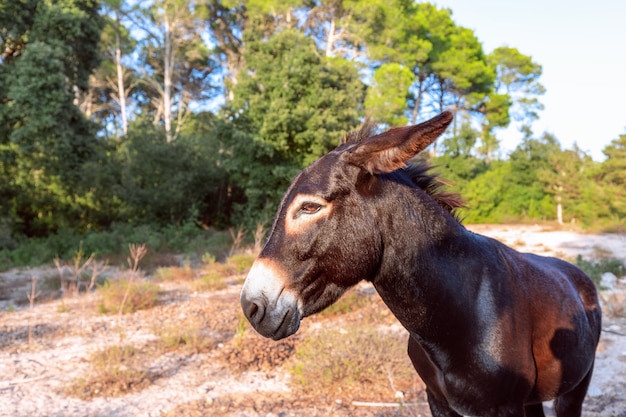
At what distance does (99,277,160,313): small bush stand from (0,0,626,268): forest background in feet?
17.1

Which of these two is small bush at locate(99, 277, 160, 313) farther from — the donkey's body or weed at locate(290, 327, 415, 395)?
the donkey's body

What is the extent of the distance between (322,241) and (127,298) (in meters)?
6.15

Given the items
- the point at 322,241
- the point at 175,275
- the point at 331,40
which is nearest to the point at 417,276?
the point at 322,241

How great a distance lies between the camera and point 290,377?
4.21 metres

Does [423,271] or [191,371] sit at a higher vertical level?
[423,271]

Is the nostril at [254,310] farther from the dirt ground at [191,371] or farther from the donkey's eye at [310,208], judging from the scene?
the dirt ground at [191,371]

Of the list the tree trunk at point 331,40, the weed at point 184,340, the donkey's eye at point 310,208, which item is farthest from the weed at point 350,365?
the tree trunk at point 331,40

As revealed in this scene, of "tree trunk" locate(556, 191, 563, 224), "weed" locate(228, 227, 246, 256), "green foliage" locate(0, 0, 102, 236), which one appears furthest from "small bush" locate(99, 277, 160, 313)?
"tree trunk" locate(556, 191, 563, 224)

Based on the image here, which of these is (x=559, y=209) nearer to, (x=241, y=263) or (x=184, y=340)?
(x=241, y=263)

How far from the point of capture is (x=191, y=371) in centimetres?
443

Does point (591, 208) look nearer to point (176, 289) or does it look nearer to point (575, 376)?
point (176, 289)

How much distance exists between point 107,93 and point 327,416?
31748 millimetres

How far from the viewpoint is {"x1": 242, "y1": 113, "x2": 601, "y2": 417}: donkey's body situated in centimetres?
144

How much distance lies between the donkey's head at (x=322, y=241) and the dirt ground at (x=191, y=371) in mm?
2387
